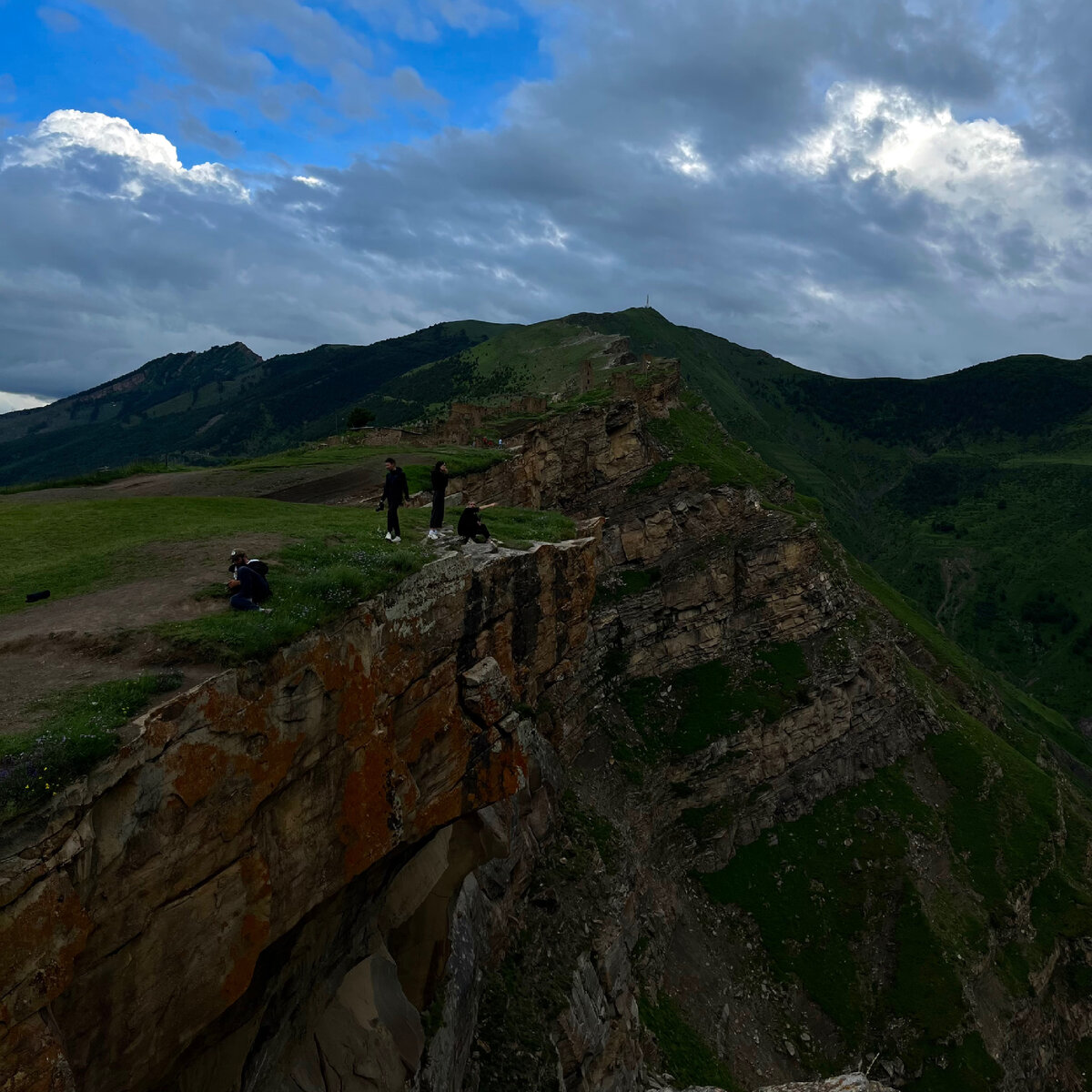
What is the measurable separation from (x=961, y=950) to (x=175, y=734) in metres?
53.4

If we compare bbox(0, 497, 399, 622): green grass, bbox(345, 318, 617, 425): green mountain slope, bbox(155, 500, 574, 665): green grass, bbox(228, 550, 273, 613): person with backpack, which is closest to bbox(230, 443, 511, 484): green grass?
bbox(0, 497, 399, 622): green grass

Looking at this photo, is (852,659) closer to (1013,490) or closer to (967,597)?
(967,597)

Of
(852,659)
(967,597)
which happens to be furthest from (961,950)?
(967,597)

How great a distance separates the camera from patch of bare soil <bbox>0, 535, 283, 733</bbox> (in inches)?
376

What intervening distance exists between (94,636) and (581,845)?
31881 mm

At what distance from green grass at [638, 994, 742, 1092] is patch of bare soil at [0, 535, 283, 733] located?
32426 millimetres

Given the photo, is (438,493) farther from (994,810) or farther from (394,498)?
(994,810)

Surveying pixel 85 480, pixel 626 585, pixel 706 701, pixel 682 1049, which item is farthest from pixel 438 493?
pixel 706 701

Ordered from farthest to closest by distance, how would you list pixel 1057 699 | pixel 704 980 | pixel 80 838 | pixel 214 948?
pixel 1057 699
pixel 704 980
pixel 214 948
pixel 80 838

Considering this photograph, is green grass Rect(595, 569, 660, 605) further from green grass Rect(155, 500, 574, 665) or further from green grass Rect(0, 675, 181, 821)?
green grass Rect(0, 675, 181, 821)

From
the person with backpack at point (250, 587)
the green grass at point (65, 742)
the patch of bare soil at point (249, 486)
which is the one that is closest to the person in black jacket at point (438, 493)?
the person with backpack at point (250, 587)

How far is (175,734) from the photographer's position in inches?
342

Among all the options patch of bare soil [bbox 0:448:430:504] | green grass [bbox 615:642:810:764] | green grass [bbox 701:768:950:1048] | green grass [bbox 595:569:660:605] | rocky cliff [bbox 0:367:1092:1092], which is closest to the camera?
rocky cliff [bbox 0:367:1092:1092]

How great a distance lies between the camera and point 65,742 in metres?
7.64
